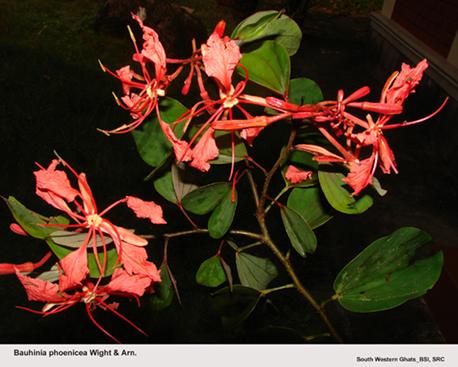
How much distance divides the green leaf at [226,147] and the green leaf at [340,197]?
82 mm

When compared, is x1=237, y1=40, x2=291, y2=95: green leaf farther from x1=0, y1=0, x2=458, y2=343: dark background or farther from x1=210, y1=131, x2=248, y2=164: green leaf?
x1=0, y1=0, x2=458, y2=343: dark background

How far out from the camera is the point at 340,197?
1.42 feet

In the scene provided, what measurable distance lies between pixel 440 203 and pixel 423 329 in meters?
0.98

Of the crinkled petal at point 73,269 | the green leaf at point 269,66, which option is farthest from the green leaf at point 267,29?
the crinkled petal at point 73,269

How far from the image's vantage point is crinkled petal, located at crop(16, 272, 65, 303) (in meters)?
0.36

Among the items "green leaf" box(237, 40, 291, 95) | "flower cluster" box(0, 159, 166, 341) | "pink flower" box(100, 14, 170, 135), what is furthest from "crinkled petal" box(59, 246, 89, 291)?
"green leaf" box(237, 40, 291, 95)

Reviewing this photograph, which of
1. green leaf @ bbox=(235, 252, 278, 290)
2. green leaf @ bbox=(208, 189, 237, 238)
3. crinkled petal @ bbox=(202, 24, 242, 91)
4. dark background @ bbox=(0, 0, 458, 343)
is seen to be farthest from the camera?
dark background @ bbox=(0, 0, 458, 343)

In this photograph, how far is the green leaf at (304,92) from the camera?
455 mm

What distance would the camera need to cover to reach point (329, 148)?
46 centimetres

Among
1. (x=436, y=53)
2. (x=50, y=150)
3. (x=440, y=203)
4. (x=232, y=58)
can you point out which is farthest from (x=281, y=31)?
(x=436, y=53)

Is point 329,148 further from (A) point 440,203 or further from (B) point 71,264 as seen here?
(A) point 440,203

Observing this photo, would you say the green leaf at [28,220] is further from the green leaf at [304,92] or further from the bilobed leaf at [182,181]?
the green leaf at [304,92]

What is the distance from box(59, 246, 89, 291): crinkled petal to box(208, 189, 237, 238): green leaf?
0.43 ft

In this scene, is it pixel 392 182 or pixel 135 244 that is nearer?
pixel 135 244
